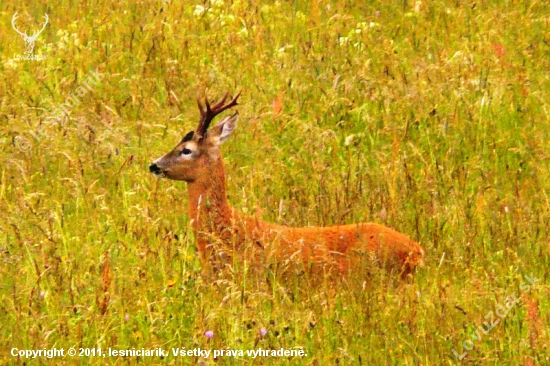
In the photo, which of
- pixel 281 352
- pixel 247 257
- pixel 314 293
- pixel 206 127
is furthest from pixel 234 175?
pixel 281 352

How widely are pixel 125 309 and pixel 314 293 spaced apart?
3.13 feet

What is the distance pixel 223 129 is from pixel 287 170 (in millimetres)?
503

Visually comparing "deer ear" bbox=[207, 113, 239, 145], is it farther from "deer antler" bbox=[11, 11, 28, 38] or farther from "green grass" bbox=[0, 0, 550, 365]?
"deer antler" bbox=[11, 11, 28, 38]

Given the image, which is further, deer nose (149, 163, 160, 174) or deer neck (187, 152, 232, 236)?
deer nose (149, 163, 160, 174)

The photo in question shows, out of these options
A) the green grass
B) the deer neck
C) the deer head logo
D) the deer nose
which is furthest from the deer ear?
the deer head logo

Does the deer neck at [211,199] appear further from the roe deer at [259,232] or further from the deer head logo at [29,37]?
the deer head logo at [29,37]

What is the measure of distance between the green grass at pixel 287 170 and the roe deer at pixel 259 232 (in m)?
0.15

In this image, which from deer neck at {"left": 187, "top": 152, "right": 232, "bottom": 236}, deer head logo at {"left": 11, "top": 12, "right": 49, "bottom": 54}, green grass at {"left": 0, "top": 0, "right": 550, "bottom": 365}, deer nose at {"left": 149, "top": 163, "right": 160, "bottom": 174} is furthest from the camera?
deer head logo at {"left": 11, "top": 12, "right": 49, "bottom": 54}

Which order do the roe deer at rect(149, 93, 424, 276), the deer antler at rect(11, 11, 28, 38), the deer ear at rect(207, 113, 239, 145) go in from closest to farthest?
1. the roe deer at rect(149, 93, 424, 276)
2. the deer ear at rect(207, 113, 239, 145)
3. the deer antler at rect(11, 11, 28, 38)

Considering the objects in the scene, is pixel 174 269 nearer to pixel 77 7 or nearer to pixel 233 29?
pixel 233 29

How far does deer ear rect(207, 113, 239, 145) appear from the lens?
26.1 feet

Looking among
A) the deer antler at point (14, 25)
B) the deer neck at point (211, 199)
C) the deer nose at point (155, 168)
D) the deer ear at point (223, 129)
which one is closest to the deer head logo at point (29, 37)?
the deer antler at point (14, 25)

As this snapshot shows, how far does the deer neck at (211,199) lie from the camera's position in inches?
291

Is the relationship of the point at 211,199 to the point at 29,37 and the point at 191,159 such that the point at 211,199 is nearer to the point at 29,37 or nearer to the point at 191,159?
the point at 191,159
